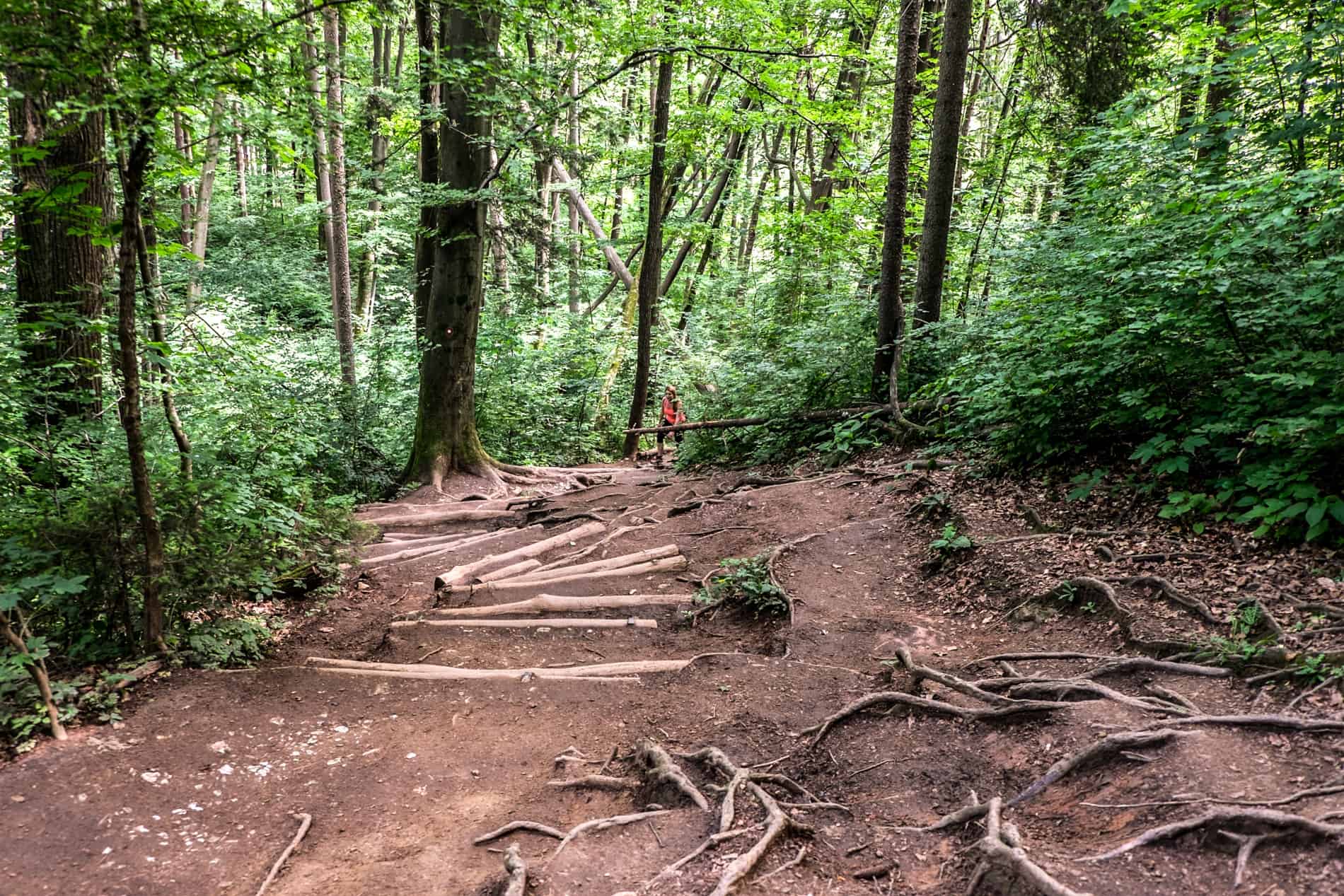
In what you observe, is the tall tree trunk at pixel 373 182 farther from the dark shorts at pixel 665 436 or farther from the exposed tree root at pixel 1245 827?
the exposed tree root at pixel 1245 827

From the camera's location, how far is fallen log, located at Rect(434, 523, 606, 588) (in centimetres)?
738

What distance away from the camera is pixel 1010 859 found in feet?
8.89

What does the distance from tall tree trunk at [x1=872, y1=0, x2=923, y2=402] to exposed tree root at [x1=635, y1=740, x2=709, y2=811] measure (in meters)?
7.26

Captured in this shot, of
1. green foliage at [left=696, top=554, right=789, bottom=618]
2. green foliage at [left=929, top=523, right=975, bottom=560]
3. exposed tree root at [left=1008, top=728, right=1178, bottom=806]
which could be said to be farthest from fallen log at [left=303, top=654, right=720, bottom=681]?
exposed tree root at [left=1008, top=728, right=1178, bottom=806]

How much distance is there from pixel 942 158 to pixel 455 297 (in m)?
7.27

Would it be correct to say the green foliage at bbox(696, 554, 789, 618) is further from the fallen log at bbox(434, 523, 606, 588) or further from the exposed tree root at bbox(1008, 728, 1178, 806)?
the exposed tree root at bbox(1008, 728, 1178, 806)

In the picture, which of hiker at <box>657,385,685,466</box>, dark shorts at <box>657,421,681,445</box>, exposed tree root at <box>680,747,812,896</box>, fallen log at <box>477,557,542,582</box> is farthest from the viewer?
hiker at <box>657,385,685,466</box>

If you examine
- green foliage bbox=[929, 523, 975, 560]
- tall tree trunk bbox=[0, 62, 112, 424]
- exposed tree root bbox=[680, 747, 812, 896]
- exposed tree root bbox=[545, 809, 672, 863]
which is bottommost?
exposed tree root bbox=[545, 809, 672, 863]

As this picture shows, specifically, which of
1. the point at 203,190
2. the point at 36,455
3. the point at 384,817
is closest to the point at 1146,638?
the point at 384,817

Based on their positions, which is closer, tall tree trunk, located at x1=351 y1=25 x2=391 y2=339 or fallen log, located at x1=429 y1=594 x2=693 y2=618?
fallen log, located at x1=429 y1=594 x2=693 y2=618

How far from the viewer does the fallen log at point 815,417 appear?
9.79 m

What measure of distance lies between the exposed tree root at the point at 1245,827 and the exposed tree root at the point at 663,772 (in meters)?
1.75

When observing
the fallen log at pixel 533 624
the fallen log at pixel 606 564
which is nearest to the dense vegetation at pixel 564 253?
the fallen log at pixel 533 624

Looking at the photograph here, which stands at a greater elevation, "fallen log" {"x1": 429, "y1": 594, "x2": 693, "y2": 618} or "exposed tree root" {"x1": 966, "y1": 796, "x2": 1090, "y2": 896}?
"exposed tree root" {"x1": 966, "y1": 796, "x2": 1090, "y2": 896}
